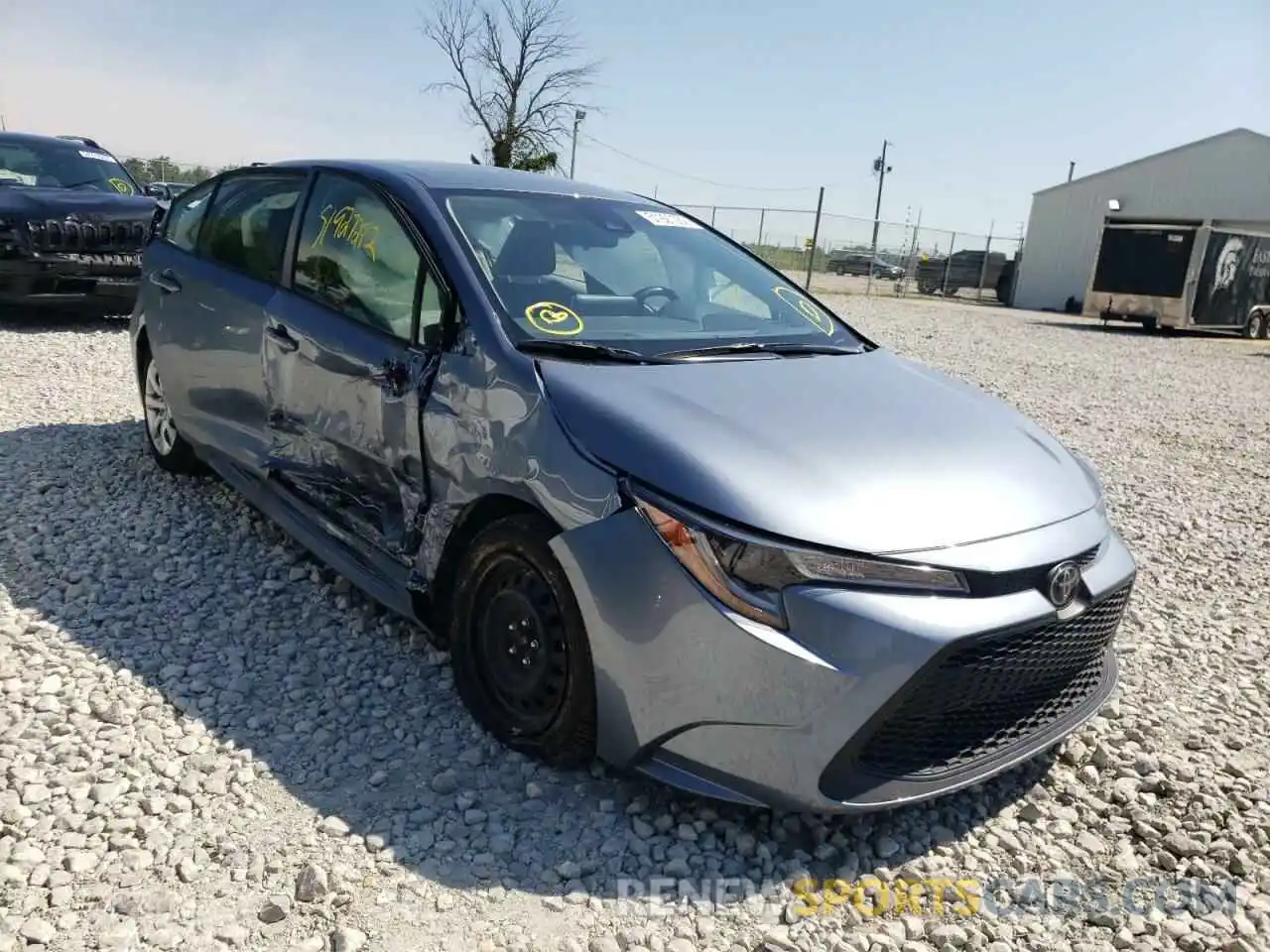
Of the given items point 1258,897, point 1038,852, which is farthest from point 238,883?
point 1258,897

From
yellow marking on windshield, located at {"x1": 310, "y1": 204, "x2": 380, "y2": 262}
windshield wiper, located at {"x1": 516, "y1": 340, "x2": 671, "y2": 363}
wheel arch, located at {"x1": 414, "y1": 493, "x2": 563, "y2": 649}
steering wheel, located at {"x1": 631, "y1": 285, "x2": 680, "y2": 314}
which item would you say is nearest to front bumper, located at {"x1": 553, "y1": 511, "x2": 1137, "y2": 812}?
wheel arch, located at {"x1": 414, "y1": 493, "x2": 563, "y2": 649}

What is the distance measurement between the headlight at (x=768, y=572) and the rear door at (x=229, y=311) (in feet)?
7.21

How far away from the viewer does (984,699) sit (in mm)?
2334

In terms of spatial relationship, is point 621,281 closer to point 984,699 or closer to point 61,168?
point 984,699

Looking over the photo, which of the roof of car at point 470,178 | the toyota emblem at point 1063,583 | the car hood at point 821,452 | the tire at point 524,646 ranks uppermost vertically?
the roof of car at point 470,178

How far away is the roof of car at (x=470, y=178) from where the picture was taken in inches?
134

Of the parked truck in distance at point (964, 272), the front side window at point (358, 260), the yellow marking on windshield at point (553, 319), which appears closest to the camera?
the yellow marking on windshield at point (553, 319)

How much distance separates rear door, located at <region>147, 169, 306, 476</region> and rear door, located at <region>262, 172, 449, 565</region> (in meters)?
0.15

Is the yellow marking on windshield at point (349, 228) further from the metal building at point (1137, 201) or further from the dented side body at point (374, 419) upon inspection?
the metal building at point (1137, 201)

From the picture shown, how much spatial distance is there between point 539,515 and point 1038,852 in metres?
1.58

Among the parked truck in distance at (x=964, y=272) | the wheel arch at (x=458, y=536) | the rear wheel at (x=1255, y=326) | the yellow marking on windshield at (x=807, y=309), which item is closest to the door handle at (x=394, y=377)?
the wheel arch at (x=458, y=536)

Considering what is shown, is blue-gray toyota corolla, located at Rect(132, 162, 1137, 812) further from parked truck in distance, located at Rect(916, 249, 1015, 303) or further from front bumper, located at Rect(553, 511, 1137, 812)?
parked truck in distance, located at Rect(916, 249, 1015, 303)

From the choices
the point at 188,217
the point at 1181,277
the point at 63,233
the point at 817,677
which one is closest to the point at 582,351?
the point at 817,677

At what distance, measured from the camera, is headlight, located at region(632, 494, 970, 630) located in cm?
218
